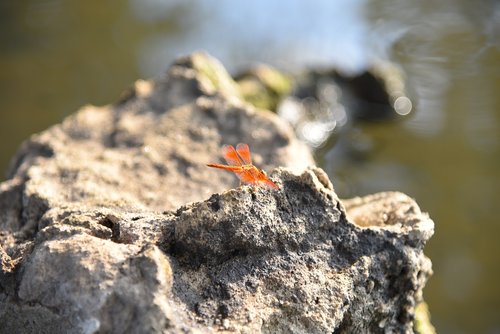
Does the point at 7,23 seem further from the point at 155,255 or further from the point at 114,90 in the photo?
the point at 155,255

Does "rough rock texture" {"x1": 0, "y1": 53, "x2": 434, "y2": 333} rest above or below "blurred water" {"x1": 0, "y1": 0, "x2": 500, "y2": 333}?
below

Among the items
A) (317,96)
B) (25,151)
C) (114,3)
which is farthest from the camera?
(114,3)

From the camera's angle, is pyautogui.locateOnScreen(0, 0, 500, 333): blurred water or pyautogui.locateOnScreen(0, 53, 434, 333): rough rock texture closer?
pyautogui.locateOnScreen(0, 53, 434, 333): rough rock texture

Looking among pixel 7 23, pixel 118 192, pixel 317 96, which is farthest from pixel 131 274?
pixel 7 23

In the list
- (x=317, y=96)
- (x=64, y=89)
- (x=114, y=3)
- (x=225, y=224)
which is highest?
(x=114, y=3)

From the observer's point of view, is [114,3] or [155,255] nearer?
[155,255]
